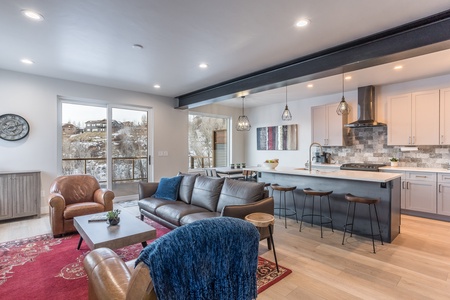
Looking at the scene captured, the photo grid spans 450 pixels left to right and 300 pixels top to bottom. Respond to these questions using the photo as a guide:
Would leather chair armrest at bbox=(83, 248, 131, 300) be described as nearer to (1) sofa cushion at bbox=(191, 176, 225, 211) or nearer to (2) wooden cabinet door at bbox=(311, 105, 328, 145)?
(1) sofa cushion at bbox=(191, 176, 225, 211)

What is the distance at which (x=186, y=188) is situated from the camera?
3941 mm

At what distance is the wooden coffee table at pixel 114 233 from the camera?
2.25 metres

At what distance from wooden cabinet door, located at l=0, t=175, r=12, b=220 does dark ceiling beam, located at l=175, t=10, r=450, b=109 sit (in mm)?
4527

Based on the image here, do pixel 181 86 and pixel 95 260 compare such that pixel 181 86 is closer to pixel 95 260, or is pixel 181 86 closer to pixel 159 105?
pixel 159 105

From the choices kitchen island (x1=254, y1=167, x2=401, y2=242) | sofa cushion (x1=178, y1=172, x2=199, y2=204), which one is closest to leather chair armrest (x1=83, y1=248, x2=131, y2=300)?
sofa cushion (x1=178, y1=172, x2=199, y2=204)

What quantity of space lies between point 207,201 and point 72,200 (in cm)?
236

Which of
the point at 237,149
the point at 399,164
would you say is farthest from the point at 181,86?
the point at 399,164

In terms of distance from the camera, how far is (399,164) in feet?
16.8

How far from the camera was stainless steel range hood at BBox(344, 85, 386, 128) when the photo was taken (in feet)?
16.9

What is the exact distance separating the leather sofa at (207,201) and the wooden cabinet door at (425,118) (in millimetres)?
3827

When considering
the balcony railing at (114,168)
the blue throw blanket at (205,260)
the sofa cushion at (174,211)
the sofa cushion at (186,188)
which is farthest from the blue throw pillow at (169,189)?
the blue throw blanket at (205,260)

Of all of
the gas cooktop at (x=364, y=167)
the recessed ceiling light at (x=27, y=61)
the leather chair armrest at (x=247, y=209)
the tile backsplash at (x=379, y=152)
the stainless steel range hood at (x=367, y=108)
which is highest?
the recessed ceiling light at (x=27, y=61)

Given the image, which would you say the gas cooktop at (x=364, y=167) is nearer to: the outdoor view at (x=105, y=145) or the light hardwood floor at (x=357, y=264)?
the light hardwood floor at (x=357, y=264)

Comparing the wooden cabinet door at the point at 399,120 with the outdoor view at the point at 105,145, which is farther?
the outdoor view at the point at 105,145
